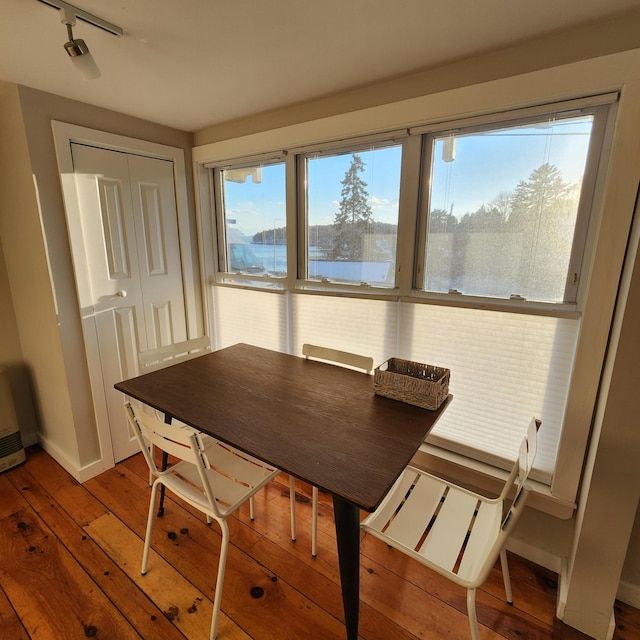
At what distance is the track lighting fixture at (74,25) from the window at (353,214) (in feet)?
3.65

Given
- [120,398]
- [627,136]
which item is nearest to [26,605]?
[120,398]

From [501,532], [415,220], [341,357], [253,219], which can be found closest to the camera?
[501,532]

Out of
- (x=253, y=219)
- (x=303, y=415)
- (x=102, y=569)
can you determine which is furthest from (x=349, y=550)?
(x=253, y=219)

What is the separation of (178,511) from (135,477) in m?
0.46

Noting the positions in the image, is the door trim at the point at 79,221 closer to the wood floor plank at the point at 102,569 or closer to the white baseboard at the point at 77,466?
the white baseboard at the point at 77,466

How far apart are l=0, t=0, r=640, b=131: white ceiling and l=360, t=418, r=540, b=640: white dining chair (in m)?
1.39

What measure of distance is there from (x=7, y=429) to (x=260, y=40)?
263cm

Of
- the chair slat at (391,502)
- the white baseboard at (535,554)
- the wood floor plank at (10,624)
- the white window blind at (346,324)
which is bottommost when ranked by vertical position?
the wood floor plank at (10,624)

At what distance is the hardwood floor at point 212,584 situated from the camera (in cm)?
131

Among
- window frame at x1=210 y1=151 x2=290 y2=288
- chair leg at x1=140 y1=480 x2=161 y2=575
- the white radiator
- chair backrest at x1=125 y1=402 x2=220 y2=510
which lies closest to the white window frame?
window frame at x1=210 y1=151 x2=290 y2=288

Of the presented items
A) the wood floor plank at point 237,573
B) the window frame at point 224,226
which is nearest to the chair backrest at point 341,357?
the window frame at point 224,226

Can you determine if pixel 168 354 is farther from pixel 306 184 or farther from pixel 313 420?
pixel 306 184

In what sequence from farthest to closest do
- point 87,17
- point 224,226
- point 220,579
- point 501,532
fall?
point 224,226 → point 220,579 → point 87,17 → point 501,532

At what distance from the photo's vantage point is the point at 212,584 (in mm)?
1485
